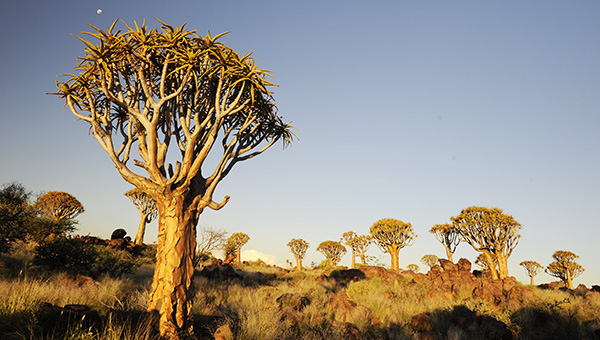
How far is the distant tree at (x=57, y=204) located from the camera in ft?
102

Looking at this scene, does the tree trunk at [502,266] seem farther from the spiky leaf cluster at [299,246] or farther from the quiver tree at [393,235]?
the spiky leaf cluster at [299,246]

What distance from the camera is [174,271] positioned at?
613cm

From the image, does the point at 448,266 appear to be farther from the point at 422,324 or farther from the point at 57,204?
the point at 57,204

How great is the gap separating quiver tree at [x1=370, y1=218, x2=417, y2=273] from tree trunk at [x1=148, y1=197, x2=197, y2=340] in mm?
28033

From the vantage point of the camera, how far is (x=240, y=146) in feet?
27.9

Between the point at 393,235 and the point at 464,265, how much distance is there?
1020 centimetres

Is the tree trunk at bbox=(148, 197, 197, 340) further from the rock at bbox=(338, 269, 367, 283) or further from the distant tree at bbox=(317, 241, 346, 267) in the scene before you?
the distant tree at bbox=(317, 241, 346, 267)

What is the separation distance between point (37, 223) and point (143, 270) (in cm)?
802

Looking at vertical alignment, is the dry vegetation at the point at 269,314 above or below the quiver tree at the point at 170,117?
below

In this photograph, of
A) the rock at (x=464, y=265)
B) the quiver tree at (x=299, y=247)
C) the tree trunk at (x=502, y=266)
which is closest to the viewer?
the rock at (x=464, y=265)

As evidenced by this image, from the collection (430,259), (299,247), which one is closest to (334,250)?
(299,247)

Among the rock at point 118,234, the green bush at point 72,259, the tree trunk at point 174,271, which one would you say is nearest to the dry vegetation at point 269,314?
the tree trunk at point 174,271

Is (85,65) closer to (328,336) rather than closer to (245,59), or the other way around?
(245,59)

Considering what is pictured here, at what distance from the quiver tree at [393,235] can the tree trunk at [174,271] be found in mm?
28033
